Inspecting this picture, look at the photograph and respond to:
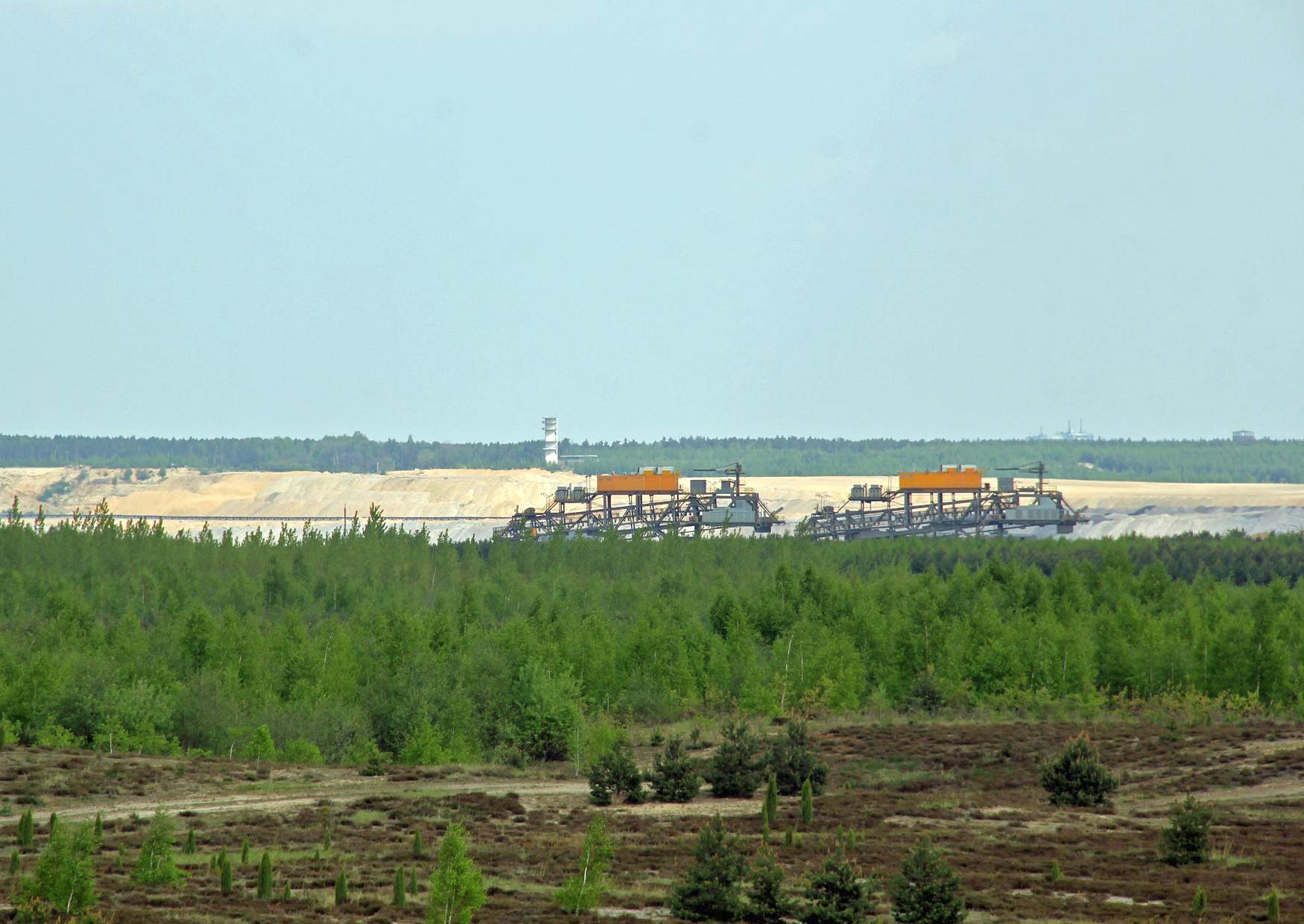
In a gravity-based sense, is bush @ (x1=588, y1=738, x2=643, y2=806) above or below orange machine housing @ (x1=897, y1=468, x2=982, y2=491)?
below

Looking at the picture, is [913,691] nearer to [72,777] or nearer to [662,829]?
[662,829]

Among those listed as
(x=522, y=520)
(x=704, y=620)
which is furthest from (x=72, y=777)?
(x=522, y=520)

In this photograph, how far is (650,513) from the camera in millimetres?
179875

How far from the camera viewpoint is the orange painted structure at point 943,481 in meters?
175

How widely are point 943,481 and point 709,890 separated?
465ft

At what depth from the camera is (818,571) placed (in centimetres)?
10912

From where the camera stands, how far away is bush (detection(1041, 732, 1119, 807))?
178 feet

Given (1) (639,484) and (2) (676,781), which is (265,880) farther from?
(1) (639,484)

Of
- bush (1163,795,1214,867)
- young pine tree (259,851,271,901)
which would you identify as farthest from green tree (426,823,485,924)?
bush (1163,795,1214,867)

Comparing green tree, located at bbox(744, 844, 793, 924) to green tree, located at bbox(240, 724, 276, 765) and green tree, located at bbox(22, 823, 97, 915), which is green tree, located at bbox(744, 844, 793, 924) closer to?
green tree, located at bbox(22, 823, 97, 915)

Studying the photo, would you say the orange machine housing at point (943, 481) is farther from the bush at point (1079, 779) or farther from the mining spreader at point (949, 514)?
the bush at point (1079, 779)

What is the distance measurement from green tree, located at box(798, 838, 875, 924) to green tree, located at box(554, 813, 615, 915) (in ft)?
15.2

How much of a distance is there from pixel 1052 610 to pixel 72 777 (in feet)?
191

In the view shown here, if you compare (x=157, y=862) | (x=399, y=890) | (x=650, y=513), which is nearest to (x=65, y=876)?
(x=157, y=862)
